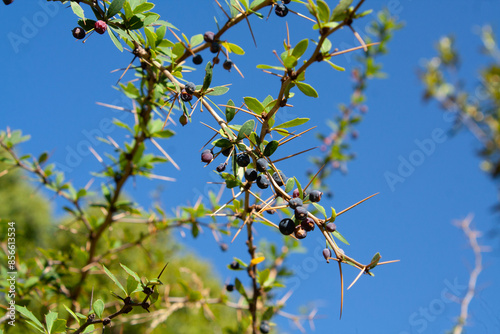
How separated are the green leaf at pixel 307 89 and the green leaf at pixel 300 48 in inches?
3.0

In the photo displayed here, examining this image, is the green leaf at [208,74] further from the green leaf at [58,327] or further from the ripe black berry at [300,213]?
the green leaf at [58,327]

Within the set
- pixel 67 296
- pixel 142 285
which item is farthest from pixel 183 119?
pixel 67 296

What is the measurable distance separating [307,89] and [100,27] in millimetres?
636

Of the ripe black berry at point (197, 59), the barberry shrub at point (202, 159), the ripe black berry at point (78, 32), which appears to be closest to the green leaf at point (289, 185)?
the barberry shrub at point (202, 159)

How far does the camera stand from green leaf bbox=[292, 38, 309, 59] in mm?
984

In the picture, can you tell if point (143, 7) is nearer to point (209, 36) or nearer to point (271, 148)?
point (209, 36)

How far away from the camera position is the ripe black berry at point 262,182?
99 centimetres

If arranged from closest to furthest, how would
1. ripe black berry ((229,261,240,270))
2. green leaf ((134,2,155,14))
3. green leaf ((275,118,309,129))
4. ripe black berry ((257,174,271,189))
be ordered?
ripe black berry ((257,174,271,189))
green leaf ((275,118,309,129))
green leaf ((134,2,155,14))
ripe black berry ((229,261,240,270))

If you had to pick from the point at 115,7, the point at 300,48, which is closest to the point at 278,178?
the point at 300,48

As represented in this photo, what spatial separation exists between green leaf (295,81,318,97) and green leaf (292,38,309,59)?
0.08 metres

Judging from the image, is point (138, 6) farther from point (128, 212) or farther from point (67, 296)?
point (67, 296)

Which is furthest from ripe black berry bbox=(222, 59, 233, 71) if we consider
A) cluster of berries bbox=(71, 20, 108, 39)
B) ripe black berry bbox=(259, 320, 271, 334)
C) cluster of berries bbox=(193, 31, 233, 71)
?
ripe black berry bbox=(259, 320, 271, 334)

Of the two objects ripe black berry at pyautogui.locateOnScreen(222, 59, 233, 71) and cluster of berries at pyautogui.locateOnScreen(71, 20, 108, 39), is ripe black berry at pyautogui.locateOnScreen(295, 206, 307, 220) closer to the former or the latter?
ripe black berry at pyautogui.locateOnScreen(222, 59, 233, 71)

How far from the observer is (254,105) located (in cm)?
110
